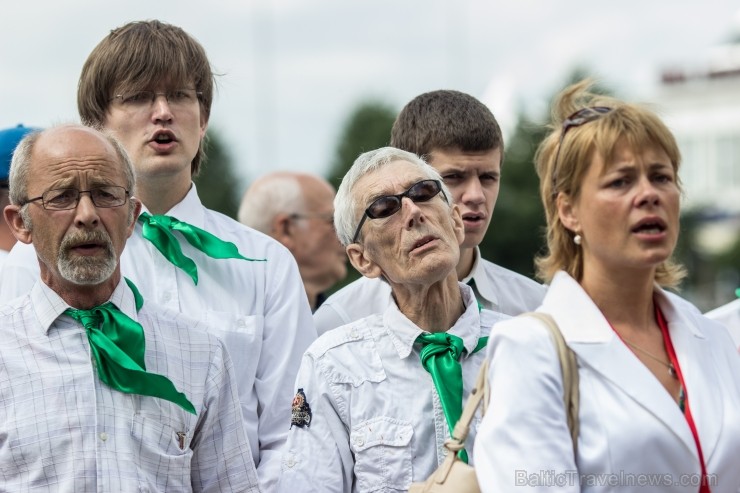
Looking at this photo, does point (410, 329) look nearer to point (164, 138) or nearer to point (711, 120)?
point (164, 138)

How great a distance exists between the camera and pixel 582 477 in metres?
3.29

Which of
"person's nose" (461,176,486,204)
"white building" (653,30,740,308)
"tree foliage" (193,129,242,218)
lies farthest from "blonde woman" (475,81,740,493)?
"white building" (653,30,740,308)

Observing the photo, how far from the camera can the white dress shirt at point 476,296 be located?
17.1ft

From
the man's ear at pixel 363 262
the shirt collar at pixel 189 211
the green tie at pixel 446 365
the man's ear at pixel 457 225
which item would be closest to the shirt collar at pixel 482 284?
the man's ear at pixel 457 225

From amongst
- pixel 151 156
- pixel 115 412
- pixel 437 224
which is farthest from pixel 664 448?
pixel 151 156

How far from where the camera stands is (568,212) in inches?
145

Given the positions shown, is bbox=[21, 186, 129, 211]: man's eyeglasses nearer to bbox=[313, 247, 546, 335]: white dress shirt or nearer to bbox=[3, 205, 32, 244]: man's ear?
bbox=[3, 205, 32, 244]: man's ear

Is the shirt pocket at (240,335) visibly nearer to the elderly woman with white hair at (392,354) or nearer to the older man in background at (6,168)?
the elderly woman with white hair at (392,354)

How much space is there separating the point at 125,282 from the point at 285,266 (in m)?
0.86

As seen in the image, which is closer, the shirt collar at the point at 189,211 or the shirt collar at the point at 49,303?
the shirt collar at the point at 49,303

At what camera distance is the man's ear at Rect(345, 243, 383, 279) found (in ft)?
14.8

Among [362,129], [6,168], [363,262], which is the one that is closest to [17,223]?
[363,262]

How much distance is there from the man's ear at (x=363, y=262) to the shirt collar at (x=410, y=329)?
0.52 ft

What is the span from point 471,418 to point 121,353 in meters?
1.18
